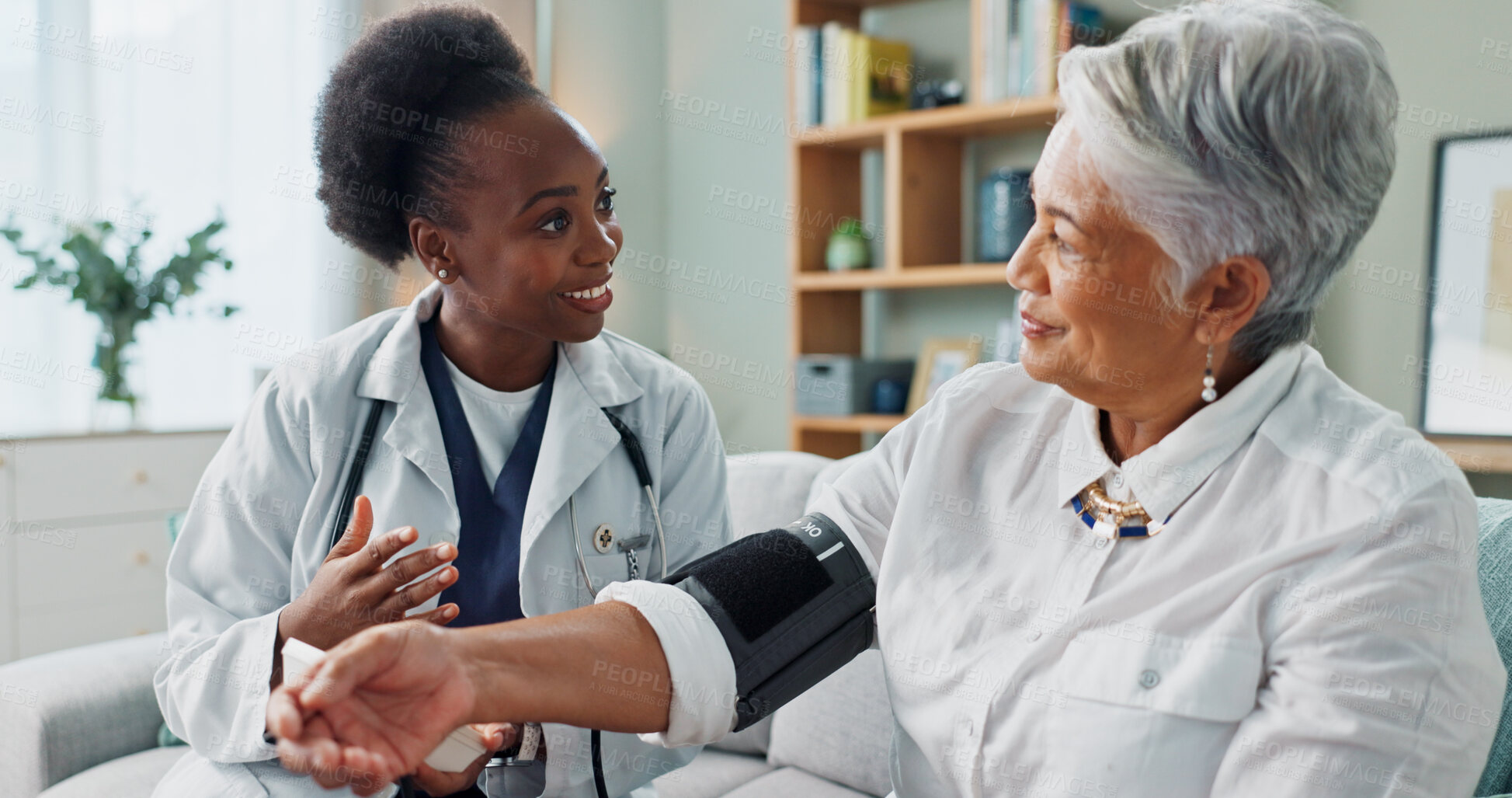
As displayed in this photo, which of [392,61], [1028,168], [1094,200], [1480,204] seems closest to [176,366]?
[392,61]

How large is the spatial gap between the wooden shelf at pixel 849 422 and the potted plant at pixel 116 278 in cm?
179

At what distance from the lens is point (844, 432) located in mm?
3768

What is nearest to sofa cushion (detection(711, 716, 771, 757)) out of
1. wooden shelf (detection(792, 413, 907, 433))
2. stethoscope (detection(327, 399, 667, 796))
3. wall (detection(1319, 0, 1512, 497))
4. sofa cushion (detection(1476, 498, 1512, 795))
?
stethoscope (detection(327, 399, 667, 796))

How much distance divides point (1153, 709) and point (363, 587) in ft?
2.47

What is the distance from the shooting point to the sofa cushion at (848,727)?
5.49 feet

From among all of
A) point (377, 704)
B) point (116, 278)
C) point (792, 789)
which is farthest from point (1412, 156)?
point (116, 278)

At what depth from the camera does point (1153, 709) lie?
A: 916 mm

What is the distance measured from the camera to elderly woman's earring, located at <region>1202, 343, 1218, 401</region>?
0.99 meters

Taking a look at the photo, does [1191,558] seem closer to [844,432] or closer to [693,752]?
[693,752]

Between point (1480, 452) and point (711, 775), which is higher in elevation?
point (1480, 452)

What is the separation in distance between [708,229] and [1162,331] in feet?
11.6

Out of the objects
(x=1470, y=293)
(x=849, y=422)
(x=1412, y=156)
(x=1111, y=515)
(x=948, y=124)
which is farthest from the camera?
(x=849, y=422)

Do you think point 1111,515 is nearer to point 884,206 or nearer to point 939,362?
point 939,362

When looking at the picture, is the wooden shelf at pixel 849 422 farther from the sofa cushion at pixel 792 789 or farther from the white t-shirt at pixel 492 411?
the white t-shirt at pixel 492 411
